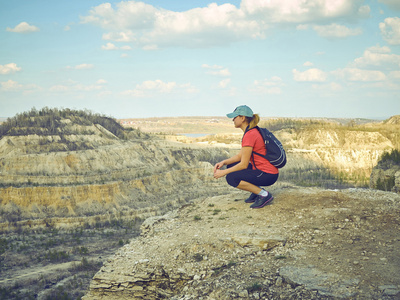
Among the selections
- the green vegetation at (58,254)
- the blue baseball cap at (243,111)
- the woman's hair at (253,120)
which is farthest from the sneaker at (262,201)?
the green vegetation at (58,254)

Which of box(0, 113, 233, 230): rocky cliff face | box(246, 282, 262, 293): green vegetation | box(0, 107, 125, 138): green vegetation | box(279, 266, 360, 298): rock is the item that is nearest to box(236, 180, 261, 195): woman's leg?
box(279, 266, 360, 298): rock

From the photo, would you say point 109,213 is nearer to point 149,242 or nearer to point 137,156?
point 137,156

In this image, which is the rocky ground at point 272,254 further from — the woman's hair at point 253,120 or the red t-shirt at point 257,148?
the woman's hair at point 253,120

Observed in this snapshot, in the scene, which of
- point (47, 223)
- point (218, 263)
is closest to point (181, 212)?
point (218, 263)

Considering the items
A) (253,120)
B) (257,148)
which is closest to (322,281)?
(257,148)

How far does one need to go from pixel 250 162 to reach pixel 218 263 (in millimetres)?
2609

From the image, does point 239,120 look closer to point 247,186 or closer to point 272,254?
point 247,186

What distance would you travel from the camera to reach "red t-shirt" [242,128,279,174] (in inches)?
349

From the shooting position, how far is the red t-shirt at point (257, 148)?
29.1 ft

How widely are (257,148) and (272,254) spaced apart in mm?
2416

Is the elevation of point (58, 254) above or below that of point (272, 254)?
below

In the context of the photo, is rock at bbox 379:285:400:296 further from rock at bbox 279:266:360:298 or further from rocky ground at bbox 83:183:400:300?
rock at bbox 279:266:360:298

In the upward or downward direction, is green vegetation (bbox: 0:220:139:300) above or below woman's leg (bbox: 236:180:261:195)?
below

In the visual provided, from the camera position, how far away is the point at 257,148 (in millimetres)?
9023
